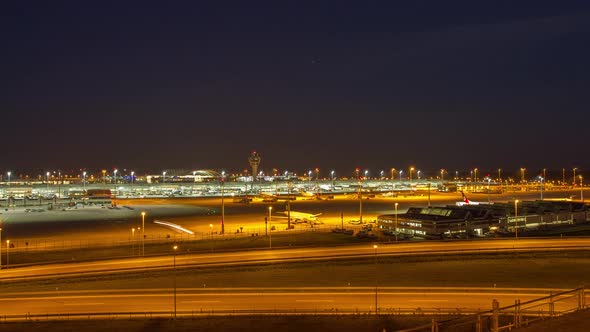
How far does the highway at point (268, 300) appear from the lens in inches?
782

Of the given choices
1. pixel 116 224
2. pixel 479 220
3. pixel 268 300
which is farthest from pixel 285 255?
pixel 116 224

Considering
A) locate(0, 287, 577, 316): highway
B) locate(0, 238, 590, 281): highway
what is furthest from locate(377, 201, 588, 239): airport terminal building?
locate(0, 287, 577, 316): highway

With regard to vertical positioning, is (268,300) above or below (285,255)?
below

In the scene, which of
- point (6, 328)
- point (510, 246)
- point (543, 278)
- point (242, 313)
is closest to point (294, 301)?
point (242, 313)

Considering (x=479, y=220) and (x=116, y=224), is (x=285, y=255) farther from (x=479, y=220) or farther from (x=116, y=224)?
(x=116, y=224)

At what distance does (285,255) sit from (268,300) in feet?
33.4

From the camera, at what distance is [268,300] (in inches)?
829

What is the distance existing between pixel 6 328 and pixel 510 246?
29078 millimetres

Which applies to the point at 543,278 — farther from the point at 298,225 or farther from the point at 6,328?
the point at 298,225

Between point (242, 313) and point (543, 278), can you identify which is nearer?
point (242, 313)

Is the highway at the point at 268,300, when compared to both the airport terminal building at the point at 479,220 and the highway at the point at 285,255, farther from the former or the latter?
the airport terminal building at the point at 479,220

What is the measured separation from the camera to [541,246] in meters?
33.7

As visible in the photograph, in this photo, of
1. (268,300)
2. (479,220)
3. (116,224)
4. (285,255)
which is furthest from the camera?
(116,224)

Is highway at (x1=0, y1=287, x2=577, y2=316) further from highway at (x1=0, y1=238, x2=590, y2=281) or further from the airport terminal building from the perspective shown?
the airport terminal building
